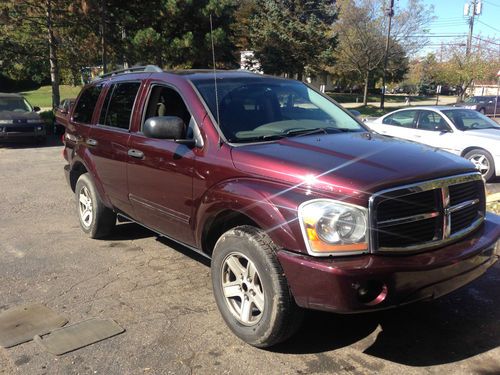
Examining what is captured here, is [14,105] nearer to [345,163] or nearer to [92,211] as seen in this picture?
[92,211]

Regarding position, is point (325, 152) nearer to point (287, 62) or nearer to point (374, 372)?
point (374, 372)

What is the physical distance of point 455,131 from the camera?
1002cm

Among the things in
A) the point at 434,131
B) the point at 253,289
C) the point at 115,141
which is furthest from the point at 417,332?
the point at 434,131

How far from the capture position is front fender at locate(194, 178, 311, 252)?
2.98 m

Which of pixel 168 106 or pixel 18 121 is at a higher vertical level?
pixel 168 106

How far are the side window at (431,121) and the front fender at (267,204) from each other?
806cm

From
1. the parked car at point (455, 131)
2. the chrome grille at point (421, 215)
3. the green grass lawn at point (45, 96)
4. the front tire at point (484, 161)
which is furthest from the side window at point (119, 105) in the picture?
the green grass lawn at point (45, 96)

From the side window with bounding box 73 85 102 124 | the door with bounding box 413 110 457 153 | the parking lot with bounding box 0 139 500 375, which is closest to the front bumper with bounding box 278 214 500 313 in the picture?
the parking lot with bounding box 0 139 500 375

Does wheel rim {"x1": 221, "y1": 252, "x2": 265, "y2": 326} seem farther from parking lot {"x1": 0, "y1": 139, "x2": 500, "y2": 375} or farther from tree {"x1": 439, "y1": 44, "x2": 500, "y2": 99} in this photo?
tree {"x1": 439, "y1": 44, "x2": 500, "y2": 99}

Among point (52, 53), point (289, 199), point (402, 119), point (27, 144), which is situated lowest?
point (27, 144)

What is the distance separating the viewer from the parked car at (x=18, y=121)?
569 inches

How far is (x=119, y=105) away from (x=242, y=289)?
257cm

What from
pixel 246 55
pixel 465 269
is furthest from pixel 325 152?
pixel 246 55

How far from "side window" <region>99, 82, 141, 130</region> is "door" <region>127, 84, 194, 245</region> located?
1.00ft
